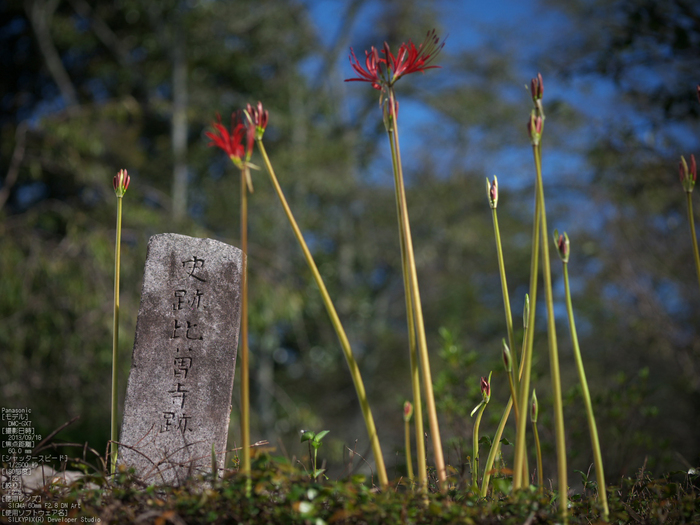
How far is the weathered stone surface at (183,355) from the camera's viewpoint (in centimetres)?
169

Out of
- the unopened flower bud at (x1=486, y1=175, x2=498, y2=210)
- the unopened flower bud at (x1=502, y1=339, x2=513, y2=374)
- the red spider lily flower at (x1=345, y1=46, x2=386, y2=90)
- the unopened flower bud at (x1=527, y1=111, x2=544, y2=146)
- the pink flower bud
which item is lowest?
the pink flower bud

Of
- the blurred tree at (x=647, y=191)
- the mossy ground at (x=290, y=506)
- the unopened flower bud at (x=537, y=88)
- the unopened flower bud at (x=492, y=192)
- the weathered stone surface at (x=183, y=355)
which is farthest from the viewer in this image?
the blurred tree at (x=647, y=191)

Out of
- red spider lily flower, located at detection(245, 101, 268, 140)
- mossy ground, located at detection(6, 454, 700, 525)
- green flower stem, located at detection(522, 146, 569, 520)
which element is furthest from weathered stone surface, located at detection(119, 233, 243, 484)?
green flower stem, located at detection(522, 146, 569, 520)

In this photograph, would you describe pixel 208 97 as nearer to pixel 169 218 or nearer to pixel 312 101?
pixel 312 101

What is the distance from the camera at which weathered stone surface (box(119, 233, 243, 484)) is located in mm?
1690

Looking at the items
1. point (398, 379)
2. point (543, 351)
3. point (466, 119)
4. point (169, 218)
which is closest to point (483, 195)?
point (466, 119)

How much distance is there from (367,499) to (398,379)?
935cm

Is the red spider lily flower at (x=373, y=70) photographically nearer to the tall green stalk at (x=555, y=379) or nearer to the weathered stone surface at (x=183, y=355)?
the tall green stalk at (x=555, y=379)

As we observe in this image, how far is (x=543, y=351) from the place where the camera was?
9766 millimetres

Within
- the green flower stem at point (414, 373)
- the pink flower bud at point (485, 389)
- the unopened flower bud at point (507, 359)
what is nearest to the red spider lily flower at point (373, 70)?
the green flower stem at point (414, 373)

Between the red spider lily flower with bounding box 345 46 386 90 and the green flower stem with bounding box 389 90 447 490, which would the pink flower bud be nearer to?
the green flower stem with bounding box 389 90 447 490

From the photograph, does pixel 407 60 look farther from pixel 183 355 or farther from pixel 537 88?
pixel 183 355

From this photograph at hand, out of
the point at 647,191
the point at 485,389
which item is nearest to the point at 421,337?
the point at 485,389

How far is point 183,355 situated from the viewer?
173 centimetres
